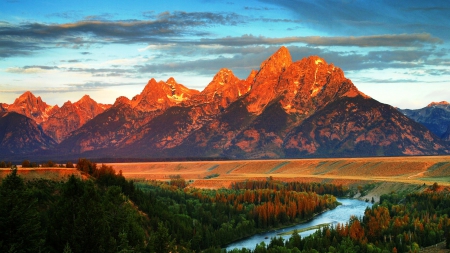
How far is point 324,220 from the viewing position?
158 metres

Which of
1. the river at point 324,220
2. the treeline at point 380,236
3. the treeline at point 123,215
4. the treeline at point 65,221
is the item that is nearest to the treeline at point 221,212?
the treeline at point 123,215

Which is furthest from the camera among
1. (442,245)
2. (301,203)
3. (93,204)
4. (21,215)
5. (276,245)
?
(301,203)

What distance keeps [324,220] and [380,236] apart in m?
44.3

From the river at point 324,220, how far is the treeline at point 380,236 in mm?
13496

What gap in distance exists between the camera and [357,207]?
179 metres

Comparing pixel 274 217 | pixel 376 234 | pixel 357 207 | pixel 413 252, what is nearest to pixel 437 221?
pixel 376 234

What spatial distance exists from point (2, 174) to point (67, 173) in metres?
13.6

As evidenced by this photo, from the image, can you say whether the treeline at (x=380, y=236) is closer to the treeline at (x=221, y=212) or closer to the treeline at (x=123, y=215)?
the treeline at (x=221, y=212)

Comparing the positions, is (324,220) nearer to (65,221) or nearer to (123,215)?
(123,215)

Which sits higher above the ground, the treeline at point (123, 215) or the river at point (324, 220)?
the treeline at point (123, 215)

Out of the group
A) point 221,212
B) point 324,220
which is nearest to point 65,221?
point 221,212

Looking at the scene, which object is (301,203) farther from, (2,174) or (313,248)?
(2,174)

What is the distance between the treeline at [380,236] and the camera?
104875 millimetres

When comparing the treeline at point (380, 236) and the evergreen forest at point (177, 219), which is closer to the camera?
the evergreen forest at point (177, 219)
